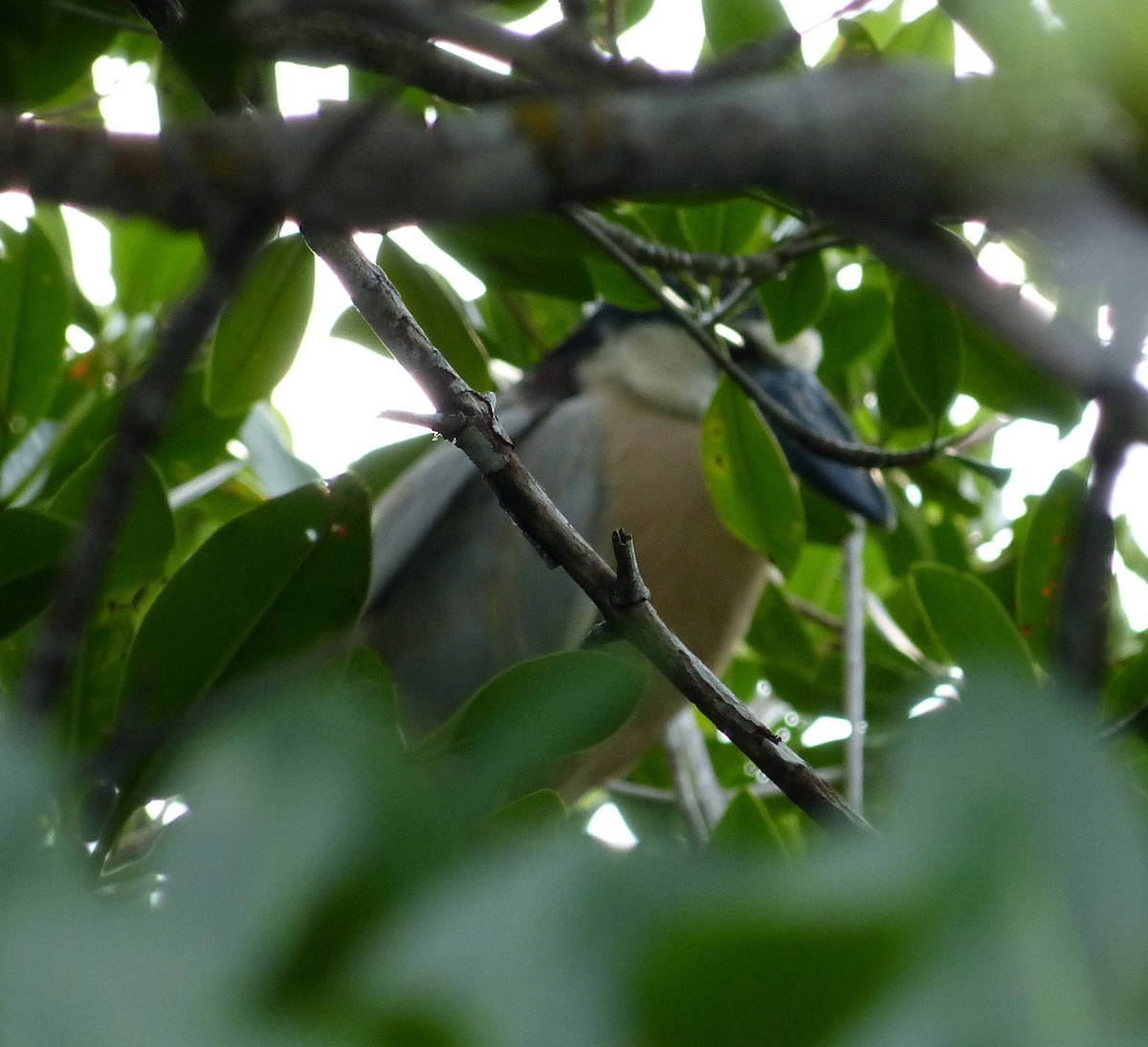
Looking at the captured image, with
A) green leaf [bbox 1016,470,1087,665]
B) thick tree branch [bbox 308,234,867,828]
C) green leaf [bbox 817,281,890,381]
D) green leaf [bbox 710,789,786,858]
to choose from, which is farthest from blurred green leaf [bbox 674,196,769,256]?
thick tree branch [bbox 308,234,867,828]

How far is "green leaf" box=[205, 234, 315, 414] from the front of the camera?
156 centimetres

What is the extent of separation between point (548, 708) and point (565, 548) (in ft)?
0.49

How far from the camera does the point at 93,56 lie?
1.61 metres

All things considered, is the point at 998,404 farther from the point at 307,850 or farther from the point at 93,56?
the point at 307,850

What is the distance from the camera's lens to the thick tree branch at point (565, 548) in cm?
99

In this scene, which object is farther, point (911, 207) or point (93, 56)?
point (93, 56)

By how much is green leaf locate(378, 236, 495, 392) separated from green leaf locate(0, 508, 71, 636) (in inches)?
19.6

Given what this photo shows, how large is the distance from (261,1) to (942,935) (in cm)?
74

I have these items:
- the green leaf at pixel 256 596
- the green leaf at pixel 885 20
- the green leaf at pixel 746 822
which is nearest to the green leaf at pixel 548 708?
the green leaf at pixel 256 596

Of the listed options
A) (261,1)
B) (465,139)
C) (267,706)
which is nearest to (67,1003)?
(267,706)

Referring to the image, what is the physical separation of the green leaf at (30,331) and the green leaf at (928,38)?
1.25 meters

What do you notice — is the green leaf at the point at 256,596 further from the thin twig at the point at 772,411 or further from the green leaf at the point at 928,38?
the green leaf at the point at 928,38

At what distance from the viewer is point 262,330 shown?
1.60 metres

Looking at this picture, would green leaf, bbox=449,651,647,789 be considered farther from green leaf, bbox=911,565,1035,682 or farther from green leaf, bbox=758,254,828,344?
green leaf, bbox=758,254,828,344
